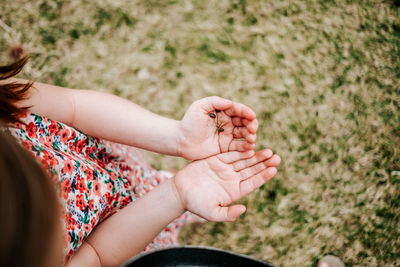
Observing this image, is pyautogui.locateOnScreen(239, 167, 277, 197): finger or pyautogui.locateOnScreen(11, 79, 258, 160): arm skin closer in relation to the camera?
pyautogui.locateOnScreen(11, 79, 258, 160): arm skin

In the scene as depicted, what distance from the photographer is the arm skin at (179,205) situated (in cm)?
138

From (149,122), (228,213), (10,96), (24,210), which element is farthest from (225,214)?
(10,96)

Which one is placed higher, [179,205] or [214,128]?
[214,128]

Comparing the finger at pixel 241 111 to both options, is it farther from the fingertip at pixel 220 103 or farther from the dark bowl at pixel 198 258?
the dark bowl at pixel 198 258

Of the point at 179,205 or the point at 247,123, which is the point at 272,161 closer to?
the point at 247,123

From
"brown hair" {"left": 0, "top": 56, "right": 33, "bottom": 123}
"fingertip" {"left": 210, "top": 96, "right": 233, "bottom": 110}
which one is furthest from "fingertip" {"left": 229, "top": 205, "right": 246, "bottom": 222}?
"brown hair" {"left": 0, "top": 56, "right": 33, "bottom": 123}

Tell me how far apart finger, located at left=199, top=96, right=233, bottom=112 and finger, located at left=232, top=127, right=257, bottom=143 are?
15cm

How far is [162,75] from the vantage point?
2.54 m

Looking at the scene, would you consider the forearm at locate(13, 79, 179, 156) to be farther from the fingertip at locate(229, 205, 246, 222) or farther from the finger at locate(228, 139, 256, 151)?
the fingertip at locate(229, 205, 246, 222)

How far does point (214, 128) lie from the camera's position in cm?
146

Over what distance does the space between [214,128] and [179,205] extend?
40 centimetres

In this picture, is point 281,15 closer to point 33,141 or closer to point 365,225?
point 365,225

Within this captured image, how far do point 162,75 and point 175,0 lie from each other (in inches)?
27.8

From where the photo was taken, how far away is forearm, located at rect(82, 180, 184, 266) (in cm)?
139
